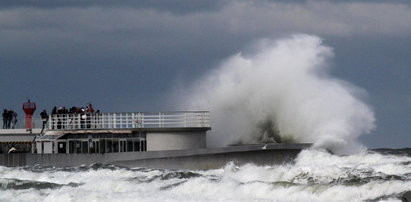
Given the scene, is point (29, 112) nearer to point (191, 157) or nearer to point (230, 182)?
point (191, 157)

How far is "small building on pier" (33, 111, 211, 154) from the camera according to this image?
47.7m

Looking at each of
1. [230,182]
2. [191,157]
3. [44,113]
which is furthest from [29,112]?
[230,182]

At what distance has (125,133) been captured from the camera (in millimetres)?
48781

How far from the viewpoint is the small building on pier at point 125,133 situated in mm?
47719

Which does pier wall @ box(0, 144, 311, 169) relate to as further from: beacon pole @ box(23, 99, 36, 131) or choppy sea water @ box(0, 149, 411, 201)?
beacon pole @ box(23, 99, 36, 131)

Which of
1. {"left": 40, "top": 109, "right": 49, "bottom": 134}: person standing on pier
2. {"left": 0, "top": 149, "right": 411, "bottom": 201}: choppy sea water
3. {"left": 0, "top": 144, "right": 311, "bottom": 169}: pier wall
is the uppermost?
{"left": 40, "top": 109, "right": 49, "bottom": 134}: person standing on pier

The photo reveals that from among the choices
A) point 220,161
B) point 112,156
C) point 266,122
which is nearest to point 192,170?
point 220,161

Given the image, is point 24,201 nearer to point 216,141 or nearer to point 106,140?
point 106,140

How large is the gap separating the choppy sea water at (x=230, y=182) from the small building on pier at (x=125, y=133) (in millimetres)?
1832

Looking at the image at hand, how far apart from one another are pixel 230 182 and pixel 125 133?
1310cm

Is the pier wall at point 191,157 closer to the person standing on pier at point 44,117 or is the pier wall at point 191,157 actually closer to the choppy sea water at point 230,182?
the choppy sea water at point 230,182

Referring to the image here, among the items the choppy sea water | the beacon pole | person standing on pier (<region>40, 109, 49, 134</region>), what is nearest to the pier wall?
the choppy sea water

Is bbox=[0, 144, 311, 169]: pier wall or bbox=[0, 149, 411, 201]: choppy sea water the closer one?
bbox=[0, 149, 411, 201]: choppy sea water

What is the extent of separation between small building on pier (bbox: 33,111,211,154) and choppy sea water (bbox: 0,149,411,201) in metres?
1.83
